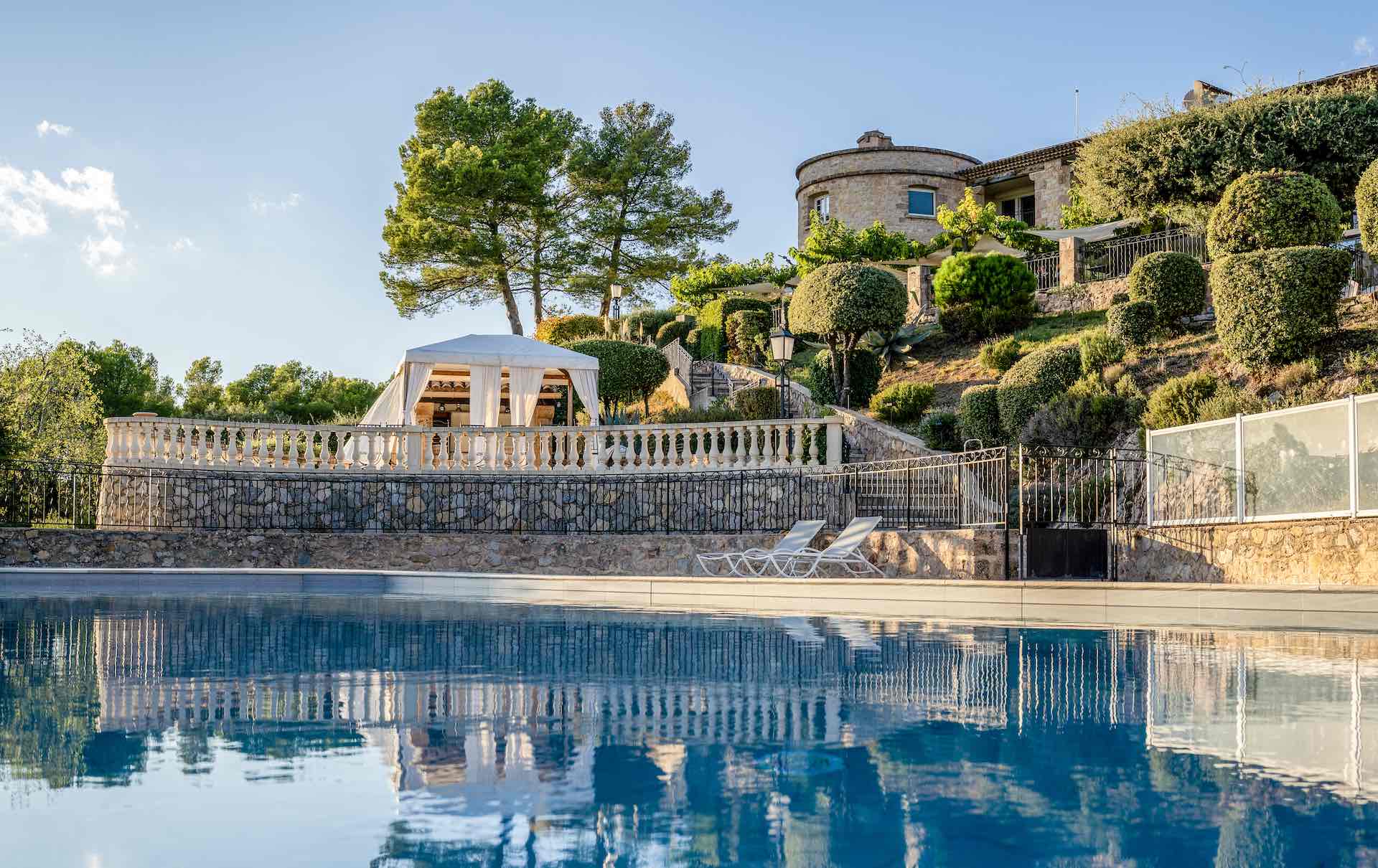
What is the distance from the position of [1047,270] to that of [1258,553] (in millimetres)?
19656

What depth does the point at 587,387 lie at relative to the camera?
2039 centimetres

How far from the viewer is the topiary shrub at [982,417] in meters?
21.3

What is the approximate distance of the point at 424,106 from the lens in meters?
38.7

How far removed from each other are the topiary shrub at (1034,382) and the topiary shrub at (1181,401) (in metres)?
2.25

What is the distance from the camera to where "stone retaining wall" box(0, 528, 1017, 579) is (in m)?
17.0

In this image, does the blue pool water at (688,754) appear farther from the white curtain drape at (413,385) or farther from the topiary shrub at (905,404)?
the topiary shrub at (905,404)

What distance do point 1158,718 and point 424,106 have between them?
3653 cm

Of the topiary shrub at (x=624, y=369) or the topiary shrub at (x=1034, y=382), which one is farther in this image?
the topiary shrub at (x=624, y=369)

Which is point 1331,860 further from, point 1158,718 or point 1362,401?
point 1362,401

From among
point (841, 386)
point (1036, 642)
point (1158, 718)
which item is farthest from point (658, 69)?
point (1158, 718)

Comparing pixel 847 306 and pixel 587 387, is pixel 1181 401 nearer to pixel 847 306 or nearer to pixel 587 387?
pixel 847 306

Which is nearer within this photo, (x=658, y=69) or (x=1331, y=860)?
(x=1331, y=860)

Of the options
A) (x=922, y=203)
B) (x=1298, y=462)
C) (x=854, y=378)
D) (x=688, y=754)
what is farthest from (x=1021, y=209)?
(x=688, y=754)

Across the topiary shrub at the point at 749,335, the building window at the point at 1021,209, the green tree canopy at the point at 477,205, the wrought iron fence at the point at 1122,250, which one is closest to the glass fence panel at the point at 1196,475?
the wrought iron fence at the point at 1122,250
